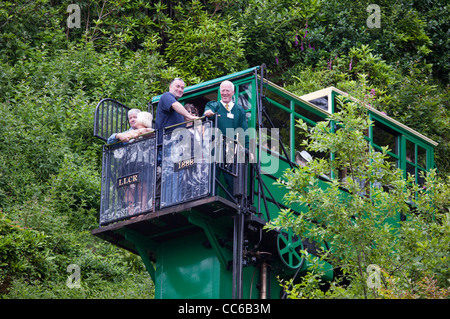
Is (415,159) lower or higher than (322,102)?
lower

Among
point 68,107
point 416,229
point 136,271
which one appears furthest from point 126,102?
point 416,229

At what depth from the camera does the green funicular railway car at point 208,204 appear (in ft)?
46.1

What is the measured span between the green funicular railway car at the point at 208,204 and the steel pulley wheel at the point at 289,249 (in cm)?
2

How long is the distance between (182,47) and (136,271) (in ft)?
29.3

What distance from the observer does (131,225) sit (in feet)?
48.3

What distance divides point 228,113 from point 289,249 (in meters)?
2.53

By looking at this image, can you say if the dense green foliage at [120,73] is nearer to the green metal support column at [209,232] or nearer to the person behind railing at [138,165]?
the person behind railing at [138,165]

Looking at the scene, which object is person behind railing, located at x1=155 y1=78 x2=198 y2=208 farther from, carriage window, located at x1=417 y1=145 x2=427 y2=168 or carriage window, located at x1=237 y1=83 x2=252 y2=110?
carriage window, located at x1=417 y1=145 x2=427 y2=168

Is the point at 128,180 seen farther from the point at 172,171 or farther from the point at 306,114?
the point at 306,114

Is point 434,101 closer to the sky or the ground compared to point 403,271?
closer to the sky

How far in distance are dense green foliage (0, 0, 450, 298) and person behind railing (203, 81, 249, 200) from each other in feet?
14.4

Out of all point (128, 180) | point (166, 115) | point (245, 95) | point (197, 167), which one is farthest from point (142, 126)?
point (245, 95)

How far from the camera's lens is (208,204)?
1380cm

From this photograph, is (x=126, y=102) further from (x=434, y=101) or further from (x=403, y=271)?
(x=403, y=271)
